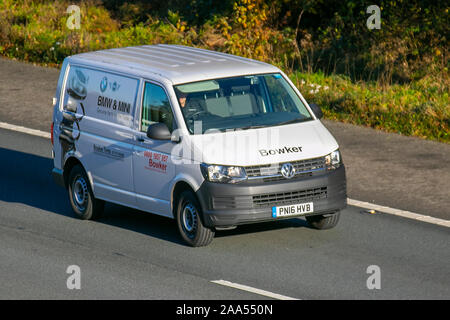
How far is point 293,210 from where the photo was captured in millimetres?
11500

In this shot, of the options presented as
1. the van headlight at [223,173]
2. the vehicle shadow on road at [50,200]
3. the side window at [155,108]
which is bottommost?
the vehicle shadow on road at [50,200]

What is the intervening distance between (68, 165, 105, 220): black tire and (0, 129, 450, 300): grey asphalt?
0.49 ft

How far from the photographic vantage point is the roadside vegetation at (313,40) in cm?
2039

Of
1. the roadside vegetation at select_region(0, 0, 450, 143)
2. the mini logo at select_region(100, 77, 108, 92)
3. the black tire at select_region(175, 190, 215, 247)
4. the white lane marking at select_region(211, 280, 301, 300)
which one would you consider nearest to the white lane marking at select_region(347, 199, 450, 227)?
the black tire at select_region(175, 190, 215, 247)

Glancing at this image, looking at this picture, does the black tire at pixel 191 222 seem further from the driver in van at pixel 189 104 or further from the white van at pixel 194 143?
the driver in van at pixel 189 104

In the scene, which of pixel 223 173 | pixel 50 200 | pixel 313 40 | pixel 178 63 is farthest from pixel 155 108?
pixel 313 40

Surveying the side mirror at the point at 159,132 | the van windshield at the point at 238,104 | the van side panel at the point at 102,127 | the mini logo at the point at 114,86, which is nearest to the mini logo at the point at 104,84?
the van side panel at the point at 102,127

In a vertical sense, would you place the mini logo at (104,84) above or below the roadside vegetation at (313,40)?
above

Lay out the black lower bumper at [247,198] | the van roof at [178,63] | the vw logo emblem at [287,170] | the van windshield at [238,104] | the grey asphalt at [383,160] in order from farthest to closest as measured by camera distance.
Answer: the grey asphalt at [383,160], the van roof at [178,63], the van windshield at [238,104], the vw logo emblem at [287,170], the black lower bumper at [247,198]

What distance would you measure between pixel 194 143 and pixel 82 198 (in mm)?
2559

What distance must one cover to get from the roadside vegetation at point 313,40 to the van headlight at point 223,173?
772cm

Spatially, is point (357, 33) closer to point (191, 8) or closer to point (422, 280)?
point (191, 8)

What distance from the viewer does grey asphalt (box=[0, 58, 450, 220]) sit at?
1427 cm
